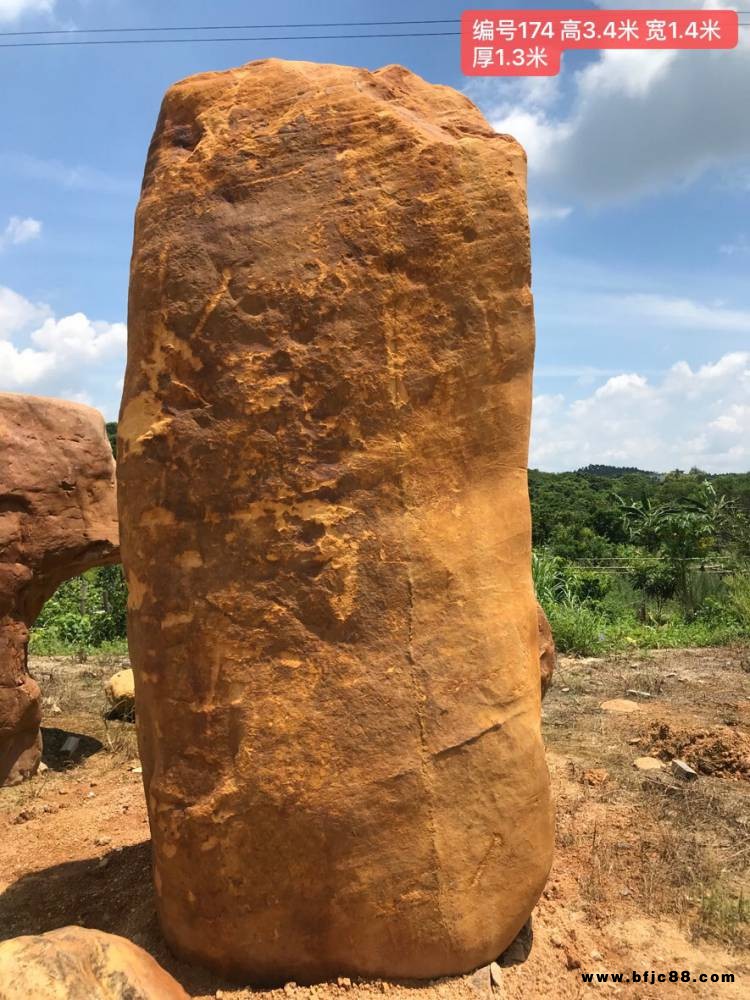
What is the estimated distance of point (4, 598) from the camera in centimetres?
453

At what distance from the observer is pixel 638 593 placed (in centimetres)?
1230

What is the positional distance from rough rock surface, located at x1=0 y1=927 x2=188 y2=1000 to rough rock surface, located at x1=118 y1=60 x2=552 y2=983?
44cm

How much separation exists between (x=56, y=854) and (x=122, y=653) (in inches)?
204

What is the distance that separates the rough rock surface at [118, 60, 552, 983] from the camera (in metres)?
2.15

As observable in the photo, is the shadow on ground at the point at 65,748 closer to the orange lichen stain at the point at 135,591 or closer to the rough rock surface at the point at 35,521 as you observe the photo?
the rough rock surface at the point at 35,521

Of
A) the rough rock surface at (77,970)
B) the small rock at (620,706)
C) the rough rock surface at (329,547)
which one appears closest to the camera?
the rough rock surface at (77,970)

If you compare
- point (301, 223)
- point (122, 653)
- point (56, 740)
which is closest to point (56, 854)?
point (56, 740)

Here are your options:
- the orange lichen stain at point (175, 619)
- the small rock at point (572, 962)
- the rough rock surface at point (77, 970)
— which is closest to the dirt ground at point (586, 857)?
the small rock at point (572, 962)

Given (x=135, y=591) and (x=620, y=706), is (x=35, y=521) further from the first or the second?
(x=620, y=706)

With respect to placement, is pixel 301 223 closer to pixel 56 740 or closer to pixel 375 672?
pixel 375 672

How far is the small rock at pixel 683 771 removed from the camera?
3.99 meters

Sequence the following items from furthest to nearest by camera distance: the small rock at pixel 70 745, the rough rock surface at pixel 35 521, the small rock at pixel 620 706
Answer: the small rock at pixel 620 706 → the small rock at pixel 70 745 → the rough rock surface at pixel 35 521

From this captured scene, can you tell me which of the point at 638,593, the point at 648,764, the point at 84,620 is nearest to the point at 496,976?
the point at 648,764

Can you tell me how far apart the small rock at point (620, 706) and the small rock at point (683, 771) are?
1432 millimetres
